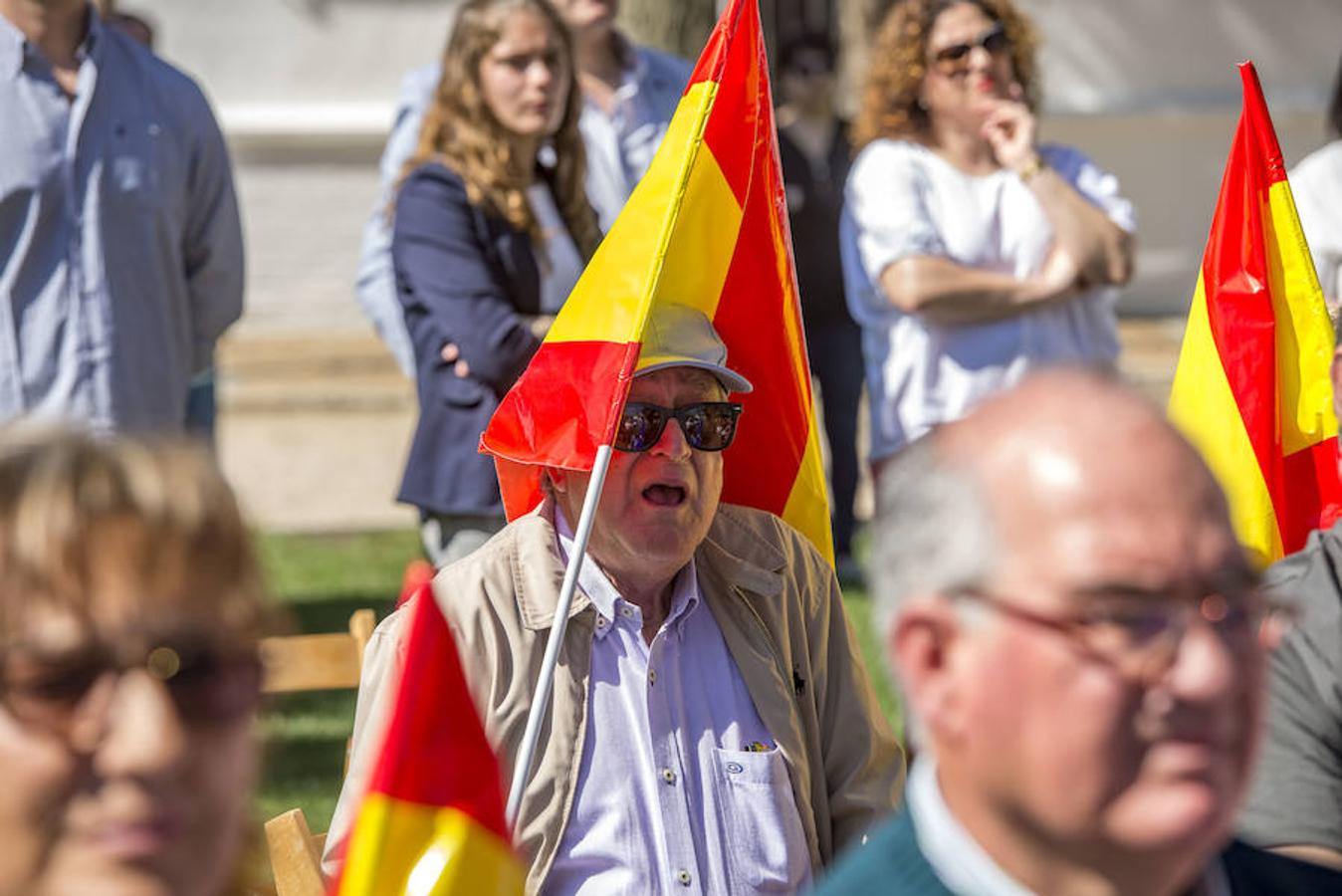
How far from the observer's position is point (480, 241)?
498 centimetres

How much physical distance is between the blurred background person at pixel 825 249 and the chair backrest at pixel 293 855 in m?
5.11

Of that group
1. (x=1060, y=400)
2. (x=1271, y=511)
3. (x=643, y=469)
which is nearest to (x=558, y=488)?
(x=643, y=469)

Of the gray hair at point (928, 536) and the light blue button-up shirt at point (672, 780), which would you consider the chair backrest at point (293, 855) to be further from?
the gray hair at point (928, 536)

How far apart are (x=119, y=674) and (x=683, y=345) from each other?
198 centimetres

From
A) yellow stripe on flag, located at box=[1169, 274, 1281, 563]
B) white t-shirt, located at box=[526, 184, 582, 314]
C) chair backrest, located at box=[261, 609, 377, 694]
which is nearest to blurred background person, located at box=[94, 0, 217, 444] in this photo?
white t-shirt, located at box=[526, 184, 582, 314]

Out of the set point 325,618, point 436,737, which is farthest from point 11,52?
point 325,618

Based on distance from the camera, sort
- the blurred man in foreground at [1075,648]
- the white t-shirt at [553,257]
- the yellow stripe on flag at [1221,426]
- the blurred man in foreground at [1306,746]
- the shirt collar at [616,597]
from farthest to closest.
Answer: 1. the white t-shirt at [553,257]
2. the yellow stripe on flag at [1221,426]
3. the shirt collar at [616,597]
4. the blurred man in foreground at [1306,746]
5. the blurred man in foreground at [1075,648]

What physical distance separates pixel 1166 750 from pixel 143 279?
3779mm

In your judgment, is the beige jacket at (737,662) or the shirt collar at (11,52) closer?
the beige jacket at (737,662)

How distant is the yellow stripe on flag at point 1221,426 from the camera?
3.98m

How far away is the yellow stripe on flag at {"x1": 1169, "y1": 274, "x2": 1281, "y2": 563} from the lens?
13.1ft

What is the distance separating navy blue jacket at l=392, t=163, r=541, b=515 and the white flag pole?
1486 mm

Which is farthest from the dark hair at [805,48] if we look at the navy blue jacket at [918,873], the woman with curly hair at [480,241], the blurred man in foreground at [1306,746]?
the navy blue jacket at [918,873]

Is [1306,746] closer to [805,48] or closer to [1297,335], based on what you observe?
[1297,335]
